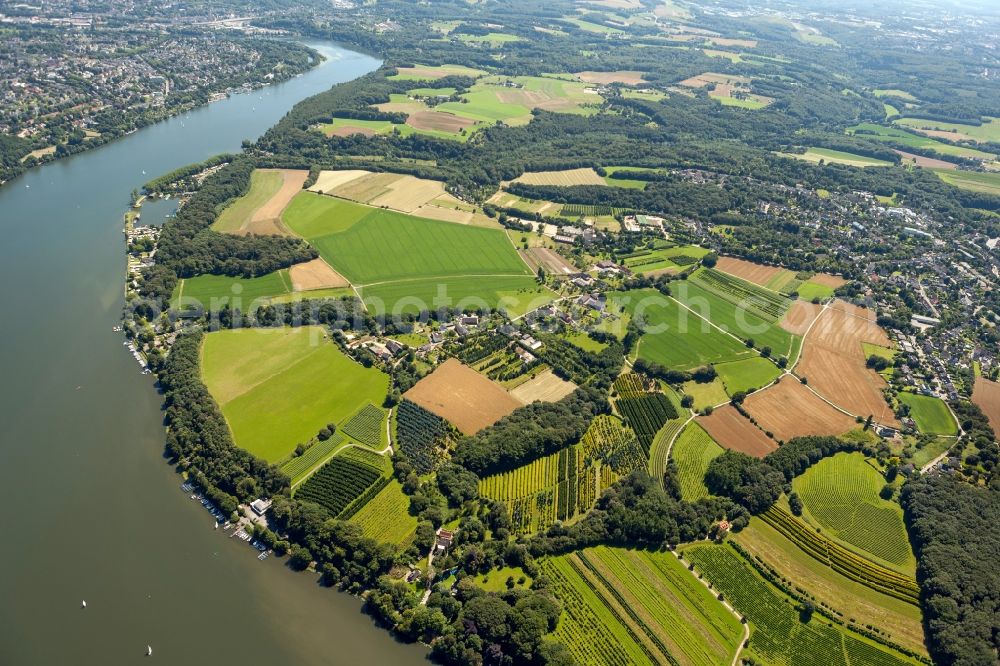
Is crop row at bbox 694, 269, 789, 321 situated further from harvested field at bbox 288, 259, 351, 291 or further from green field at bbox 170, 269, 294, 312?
green field at bbox 170, 269, 294, 312

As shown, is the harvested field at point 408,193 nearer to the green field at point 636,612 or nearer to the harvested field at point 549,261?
the harvested field at point 549,261

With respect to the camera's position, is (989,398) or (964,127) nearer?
(989,398)

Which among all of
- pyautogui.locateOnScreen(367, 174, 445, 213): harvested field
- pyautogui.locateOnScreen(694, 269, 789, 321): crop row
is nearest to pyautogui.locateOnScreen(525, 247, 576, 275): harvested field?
pyautogui.locateOnScreen(694, 269, 789, 321): crop row

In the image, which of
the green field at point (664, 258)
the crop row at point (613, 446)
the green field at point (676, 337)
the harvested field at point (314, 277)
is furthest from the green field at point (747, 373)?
the harvested field at point (314, 277)

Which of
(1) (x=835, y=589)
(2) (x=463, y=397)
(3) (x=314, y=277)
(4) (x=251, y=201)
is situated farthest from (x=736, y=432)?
(4) (x=251, y=201)

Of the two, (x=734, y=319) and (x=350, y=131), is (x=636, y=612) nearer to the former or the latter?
(x=734, y=319)

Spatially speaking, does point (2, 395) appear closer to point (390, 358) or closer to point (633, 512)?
point (390, 358)

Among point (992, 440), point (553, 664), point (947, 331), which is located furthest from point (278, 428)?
point (947, 331)
